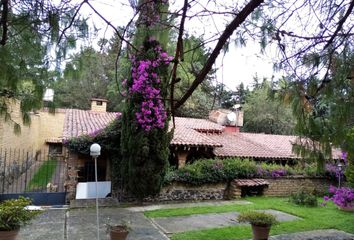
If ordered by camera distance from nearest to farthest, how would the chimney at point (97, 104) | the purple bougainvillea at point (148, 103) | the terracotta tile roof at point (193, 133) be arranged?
the purple bougainvillea at point (148, 103)
the terracotta tile roof at point (193, 133)
the chimney at point (97, 104)

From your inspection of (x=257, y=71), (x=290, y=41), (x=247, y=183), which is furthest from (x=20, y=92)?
(x=247, y=183)

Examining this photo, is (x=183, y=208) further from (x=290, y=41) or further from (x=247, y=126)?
(x=247, y=126)

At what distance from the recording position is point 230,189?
12867 millimetres

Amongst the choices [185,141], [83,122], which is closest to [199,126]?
[185,141]

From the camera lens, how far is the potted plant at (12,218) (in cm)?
549

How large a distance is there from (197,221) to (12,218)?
467 cm

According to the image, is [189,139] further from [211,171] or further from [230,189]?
[230,189]

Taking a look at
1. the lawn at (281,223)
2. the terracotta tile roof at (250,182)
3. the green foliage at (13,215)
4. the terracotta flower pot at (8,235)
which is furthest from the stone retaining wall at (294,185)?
the terracotta flower pot at (8,235)

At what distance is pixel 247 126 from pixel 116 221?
23.2 metres

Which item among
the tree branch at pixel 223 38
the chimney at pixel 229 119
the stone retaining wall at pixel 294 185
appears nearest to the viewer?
the tree branch at pixel 223 38

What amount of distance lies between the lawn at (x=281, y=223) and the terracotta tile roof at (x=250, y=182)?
53 centimetres

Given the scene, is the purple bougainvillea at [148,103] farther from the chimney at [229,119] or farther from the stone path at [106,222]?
the chimney at [229,119]

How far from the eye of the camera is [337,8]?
13.9 feet

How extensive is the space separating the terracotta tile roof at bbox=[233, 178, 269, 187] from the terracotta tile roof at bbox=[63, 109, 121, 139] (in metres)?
5.09
